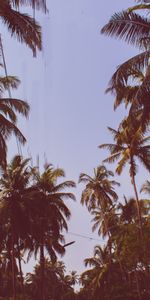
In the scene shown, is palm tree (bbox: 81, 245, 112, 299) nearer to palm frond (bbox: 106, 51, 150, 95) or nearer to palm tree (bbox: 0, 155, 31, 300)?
palm tree (bbox: 0, 155, 31, 300)

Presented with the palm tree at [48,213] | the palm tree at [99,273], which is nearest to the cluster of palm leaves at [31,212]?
the palm tree at [48,213]

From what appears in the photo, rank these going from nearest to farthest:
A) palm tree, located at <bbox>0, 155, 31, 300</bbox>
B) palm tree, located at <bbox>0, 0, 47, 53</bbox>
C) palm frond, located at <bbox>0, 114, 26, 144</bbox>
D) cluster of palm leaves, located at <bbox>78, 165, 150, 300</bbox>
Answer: palm tree, located at <bbox>0, 0, 47, 53</bbox> < palm frond, located at <bbox>0, 114, 26, 144</bbox> < palm tree, located at <bbox>0, 155, 31, 300</bbox> < cluster of palm leaves, located at <bbox>78, 165, 150, 300</bbox>

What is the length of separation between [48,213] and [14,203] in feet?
10.8

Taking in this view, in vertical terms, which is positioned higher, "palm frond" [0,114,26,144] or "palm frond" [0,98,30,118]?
"palm frond" [0,98,30,118]

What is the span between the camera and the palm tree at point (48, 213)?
3047 cm

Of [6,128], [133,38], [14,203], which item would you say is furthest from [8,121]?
[14,203]

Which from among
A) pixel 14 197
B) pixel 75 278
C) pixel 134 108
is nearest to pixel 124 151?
pixel 14 197

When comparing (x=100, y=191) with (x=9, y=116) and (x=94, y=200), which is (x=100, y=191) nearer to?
(x=94, y=200)

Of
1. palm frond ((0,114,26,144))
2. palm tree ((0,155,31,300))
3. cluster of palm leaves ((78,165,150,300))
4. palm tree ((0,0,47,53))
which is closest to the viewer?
palm tree ((0,0,47,53))

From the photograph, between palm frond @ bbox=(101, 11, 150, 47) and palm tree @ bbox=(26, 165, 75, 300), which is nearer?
palm frond @ bbox=(101, 11, 150, 47)

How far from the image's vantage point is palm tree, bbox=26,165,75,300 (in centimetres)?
3047

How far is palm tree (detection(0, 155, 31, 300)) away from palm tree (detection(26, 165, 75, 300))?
952 millimetres

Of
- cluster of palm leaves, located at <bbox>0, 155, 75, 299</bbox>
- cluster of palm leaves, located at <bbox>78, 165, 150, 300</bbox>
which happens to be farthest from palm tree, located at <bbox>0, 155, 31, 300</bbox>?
cluster of palm leaves, located at <bbox>78, 165, 150, 300</bbox>

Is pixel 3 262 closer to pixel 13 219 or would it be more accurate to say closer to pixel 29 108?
pixel 13 219
